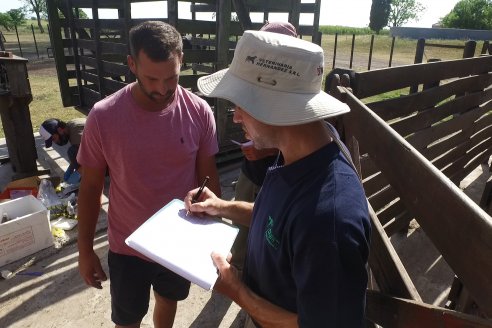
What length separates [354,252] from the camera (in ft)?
2.88

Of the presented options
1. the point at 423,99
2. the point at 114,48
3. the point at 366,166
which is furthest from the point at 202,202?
the point at 114,48

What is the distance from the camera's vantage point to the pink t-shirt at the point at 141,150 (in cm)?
178

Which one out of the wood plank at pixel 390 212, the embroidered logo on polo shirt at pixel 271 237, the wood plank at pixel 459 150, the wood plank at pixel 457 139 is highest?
the embroidered logo on polo shirt at pixel 271 237

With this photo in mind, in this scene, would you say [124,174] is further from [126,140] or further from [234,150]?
[234,150]

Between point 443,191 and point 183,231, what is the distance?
3.57 ft

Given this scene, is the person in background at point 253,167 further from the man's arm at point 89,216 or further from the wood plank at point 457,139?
the wood plank at point 457,139

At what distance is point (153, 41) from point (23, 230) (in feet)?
7.99

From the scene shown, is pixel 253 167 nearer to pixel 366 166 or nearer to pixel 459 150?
pixel 366 166

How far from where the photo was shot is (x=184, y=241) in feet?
5.12

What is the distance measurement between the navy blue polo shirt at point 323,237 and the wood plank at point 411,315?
0.45 m

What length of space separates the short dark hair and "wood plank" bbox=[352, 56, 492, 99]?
1.08 metres

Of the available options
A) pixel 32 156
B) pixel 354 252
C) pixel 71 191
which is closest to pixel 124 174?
pixel 354 252

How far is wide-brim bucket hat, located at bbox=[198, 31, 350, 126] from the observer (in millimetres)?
1057

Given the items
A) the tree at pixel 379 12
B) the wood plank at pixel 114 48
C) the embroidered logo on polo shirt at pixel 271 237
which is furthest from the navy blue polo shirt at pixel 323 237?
the tree at pixel 379 12
